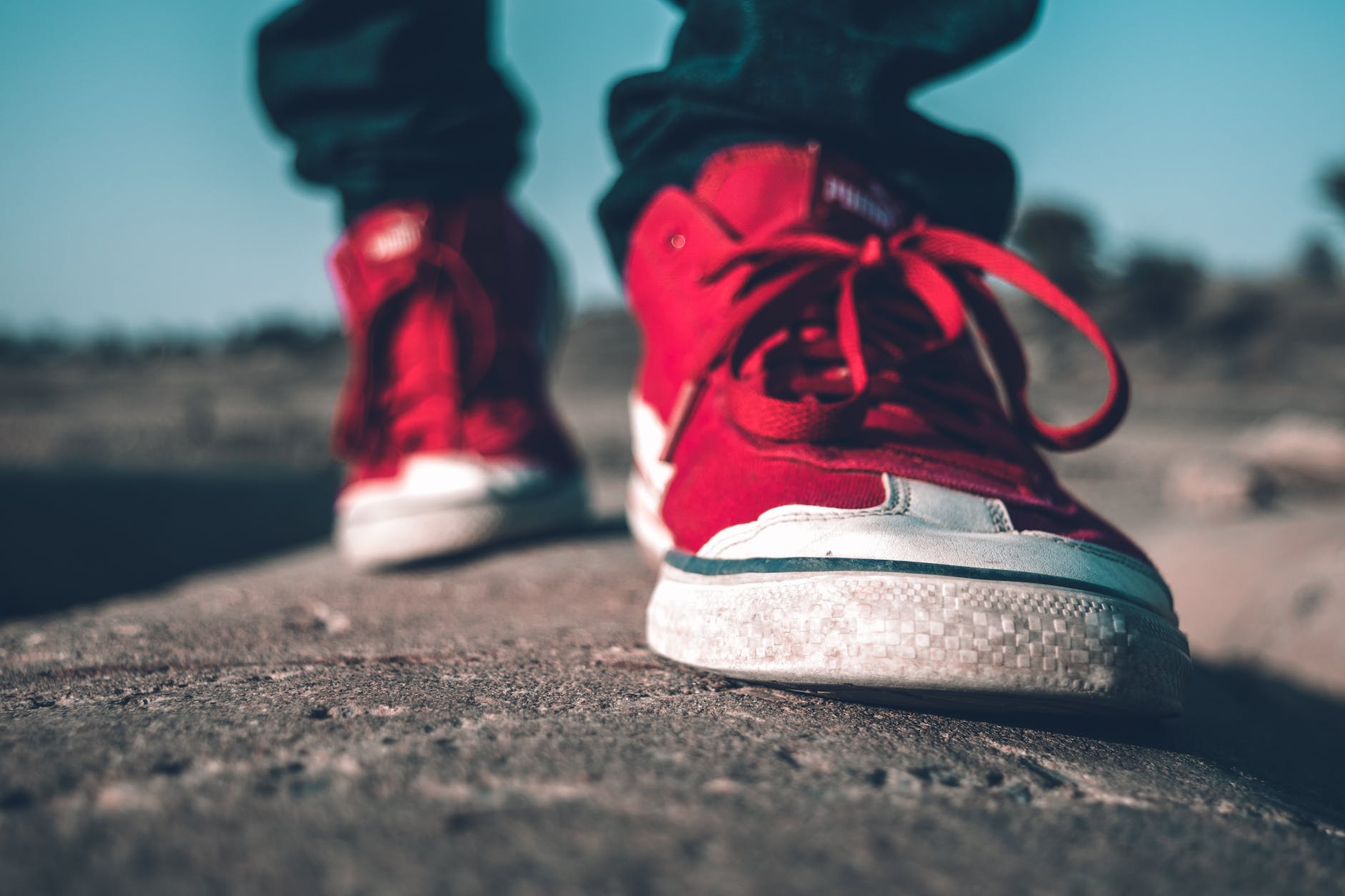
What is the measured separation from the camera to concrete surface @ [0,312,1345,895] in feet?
1.56

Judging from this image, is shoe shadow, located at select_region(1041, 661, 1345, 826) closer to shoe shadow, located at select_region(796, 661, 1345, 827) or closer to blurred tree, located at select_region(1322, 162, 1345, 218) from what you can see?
shoe shadow, located at select_region(796, 661, 1345, 827)

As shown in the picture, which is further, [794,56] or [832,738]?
[794,56]

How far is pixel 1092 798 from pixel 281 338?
20.2m

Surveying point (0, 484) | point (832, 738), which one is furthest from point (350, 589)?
point (0, 484)

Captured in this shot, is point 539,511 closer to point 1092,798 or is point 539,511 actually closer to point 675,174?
point 675,174

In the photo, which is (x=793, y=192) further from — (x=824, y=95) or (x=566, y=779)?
(x=566, y=779)

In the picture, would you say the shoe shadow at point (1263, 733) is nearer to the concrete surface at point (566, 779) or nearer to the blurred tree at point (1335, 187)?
the concrete surface at point (566, 779)

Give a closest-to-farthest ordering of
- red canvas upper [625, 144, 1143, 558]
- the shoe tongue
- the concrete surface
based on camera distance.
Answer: the concrete surface, red canvas upper [625, 144, 1143, 558], the shoe tongue

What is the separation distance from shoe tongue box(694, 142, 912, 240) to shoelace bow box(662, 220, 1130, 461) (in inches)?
1.2

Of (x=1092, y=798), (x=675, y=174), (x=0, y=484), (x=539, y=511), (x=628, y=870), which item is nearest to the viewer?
(x=628, y=870)

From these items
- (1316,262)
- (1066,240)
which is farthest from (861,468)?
(1316,262)

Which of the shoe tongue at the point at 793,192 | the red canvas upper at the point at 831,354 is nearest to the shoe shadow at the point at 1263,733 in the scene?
the red canvas upper at the point at 831,354

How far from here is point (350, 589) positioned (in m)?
1.54

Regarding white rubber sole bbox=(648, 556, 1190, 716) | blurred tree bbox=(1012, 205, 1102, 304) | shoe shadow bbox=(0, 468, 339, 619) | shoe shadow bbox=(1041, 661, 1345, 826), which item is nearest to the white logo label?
white rubber sole bbox=(648, 556, 1190, 716)
